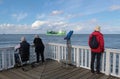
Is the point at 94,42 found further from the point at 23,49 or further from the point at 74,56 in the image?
the point at 23,49

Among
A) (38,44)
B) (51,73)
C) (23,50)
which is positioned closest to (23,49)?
(23,50)

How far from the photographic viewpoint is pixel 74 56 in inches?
210

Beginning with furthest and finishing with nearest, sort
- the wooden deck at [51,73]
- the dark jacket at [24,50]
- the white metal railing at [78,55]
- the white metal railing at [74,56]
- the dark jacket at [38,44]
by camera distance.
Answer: the dark jacket at [38,44] → the dark jacket at [24,50] → the white metal railing at [78,55] → the white metal railing at [74,56] → the wooden deck at [51,73]

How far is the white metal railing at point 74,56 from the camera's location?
4.31m

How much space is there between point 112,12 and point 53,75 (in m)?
12.4

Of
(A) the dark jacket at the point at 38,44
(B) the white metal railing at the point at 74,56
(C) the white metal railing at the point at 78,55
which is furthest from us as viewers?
(A) the dark jacket at the point at 38,44

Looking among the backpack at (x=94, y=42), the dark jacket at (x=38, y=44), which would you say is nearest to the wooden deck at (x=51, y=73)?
the dark jacket at (x=38, y=44)

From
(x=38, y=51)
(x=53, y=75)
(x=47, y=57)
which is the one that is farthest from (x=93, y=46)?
(x=47, y=57)

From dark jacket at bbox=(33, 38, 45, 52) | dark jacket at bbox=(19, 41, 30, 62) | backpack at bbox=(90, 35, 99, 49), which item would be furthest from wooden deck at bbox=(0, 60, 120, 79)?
backpack at bbox=(90, 35, 99, 49)

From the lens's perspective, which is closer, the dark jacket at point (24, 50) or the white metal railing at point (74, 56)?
the white metal railing at point (74, 56)

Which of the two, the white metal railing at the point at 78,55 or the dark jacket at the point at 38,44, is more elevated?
the dark jacket at the point at 38,44

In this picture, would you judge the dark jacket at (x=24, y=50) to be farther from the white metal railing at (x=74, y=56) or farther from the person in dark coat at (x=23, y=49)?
the white metal railing at (x=74, y=56)

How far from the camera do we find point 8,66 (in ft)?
16.9

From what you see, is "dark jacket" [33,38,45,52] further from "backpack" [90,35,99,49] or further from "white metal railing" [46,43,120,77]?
"backpack" [90,35,99,49]
